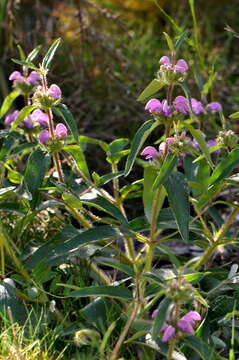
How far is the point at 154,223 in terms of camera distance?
1699 mm

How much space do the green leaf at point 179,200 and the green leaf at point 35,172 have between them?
1.19 feet

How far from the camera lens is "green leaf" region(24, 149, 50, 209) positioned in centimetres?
173

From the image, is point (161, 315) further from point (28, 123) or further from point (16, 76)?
point (16, 76)

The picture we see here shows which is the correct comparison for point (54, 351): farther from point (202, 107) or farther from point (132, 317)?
point (202, 107)

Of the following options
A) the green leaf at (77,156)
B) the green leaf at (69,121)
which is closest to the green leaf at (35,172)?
the green leaf at (77,156)

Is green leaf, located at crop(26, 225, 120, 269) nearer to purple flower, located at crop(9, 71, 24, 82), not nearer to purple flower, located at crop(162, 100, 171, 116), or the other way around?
purple flower, located at crop(162, 100, 171, 116)

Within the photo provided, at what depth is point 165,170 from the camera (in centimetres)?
152

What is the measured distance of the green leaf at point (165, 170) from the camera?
152cm

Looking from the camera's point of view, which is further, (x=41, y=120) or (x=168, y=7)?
(x=168, y=7)

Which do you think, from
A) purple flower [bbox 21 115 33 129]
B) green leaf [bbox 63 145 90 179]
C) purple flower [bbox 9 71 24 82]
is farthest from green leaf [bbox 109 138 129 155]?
purple flower [bbox 9 71 24 82]

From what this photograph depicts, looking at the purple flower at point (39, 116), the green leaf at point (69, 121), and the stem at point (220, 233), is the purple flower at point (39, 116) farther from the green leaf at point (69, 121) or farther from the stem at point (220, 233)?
the stem at point (220, 233)

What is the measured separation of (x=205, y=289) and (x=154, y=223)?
0.26 metres

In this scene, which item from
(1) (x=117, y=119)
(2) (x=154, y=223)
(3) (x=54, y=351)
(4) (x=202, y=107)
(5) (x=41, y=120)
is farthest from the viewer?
(1) (x=117, y=119)

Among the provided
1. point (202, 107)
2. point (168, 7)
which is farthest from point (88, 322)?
point (168, 7)
